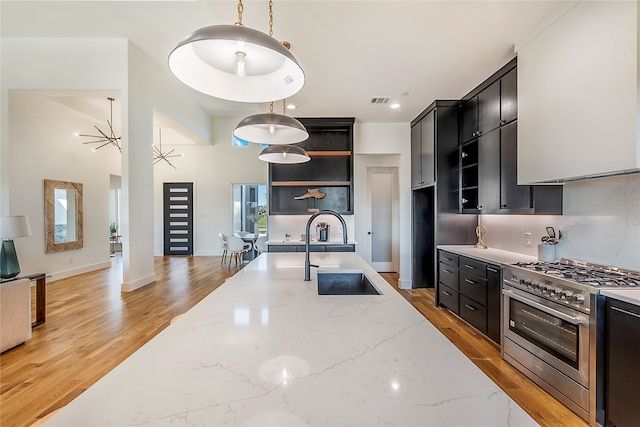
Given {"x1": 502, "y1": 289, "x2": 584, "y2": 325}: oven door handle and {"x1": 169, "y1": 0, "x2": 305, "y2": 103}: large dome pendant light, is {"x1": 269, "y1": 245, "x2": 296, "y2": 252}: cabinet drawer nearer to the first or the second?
{"x1": 502, "y1": 289, "x2": 584, "y2": 325}: oven door handle

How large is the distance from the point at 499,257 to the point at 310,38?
115 inches

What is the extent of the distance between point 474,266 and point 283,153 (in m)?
2.40

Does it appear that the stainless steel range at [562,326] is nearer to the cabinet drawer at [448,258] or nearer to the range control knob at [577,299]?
the range control knob at [577,299]

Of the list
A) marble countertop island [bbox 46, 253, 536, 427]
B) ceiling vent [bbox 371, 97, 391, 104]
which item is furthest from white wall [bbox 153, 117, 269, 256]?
marble countertop island [bbox 46, 253, 536, 427]

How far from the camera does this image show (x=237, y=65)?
1.14 metres

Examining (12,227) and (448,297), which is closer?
(12,227)

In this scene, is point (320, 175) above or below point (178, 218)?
above

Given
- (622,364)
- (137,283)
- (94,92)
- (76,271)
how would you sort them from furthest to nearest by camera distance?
(76,271) → (137,283) → (94,92) → (622,364)

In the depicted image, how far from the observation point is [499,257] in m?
3.12

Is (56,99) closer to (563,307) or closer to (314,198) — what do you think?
(314,198)

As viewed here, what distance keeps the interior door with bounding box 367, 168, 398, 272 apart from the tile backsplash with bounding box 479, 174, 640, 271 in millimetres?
3471

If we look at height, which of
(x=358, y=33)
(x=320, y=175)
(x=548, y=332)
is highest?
(x=358, y=33)

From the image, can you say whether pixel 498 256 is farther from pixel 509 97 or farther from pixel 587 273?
pixel 509 97

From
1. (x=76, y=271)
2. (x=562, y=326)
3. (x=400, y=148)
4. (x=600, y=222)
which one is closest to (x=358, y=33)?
(x=600, y=222)
